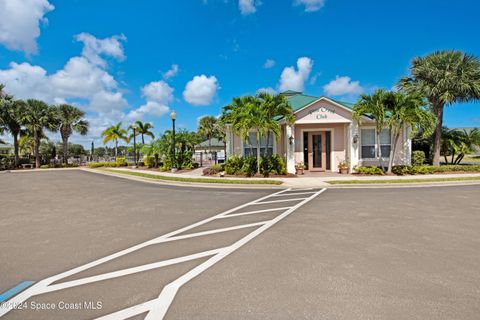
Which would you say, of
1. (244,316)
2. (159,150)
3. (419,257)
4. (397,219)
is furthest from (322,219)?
(159,150)

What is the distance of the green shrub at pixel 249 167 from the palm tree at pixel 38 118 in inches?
1062

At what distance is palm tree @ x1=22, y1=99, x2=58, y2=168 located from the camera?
26.5m

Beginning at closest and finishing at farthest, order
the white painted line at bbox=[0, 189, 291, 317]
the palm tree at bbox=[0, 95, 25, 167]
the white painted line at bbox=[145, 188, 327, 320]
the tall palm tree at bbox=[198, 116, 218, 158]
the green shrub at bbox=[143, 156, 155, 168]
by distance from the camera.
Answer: the white painted line at bbox=[145, 188, 327, 320]
the white painted line at bbox=[0, 189, 291, 317]
the green shrub at bbox=[143, 156, 155, 168]
the palm tree at bbox=[0, 95, 25, 167]
the tall palm tree at bbox=[198, 116, 218, 158]

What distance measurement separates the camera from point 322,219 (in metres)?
5.69

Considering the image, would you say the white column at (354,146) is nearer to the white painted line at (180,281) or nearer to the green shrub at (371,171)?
the green shrub at (371,171)

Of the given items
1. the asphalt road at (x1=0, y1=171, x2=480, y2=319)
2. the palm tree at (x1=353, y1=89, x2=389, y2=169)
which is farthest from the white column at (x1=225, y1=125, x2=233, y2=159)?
the asphalt road at (x1=0, y1=171, x2=480, y2=319)

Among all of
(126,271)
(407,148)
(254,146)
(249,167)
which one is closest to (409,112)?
(407,148)

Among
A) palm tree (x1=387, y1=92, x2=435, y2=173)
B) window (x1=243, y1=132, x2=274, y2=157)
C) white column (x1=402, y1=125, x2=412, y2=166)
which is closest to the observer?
palm tree (x1=387, y1=92, x2=435, y2=173)

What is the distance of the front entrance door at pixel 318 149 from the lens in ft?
53.4

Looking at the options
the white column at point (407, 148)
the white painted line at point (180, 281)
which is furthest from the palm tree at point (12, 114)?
the white column at point (407, 148)

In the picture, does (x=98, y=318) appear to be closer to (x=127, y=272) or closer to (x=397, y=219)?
(x=127, y=272)

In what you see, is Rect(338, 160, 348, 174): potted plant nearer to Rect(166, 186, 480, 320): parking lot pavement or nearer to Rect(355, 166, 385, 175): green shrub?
Rect(355, 166, 385, 175): green shrub

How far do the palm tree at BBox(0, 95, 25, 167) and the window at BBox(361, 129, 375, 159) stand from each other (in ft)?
117

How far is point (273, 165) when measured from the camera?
48.8ft
